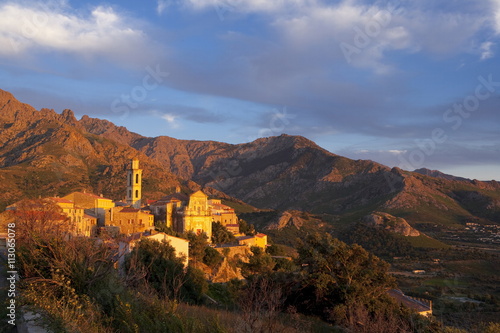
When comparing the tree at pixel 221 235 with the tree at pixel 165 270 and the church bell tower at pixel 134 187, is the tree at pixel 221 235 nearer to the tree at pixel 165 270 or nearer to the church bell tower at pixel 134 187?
the church bell tower at pixel 134 187

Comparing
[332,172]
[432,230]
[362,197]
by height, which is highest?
[332,172]

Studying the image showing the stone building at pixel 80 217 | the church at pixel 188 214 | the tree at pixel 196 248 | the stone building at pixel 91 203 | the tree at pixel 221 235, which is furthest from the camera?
the tree at pixel 221 235

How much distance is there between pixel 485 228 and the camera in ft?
320

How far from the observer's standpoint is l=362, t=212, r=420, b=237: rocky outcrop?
80125 millimetres

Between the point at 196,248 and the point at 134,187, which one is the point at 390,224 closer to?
the point at 134,187

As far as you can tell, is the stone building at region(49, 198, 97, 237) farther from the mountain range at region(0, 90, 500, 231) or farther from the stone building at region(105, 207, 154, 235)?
the mountain range at region(0, 90, 500, 231)

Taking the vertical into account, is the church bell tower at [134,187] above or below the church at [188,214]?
above

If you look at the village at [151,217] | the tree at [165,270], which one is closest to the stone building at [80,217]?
the village at [151,217]

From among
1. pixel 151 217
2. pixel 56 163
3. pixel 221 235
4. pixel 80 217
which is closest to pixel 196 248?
A: pixel 221 235

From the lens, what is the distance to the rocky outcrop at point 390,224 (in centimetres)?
8012

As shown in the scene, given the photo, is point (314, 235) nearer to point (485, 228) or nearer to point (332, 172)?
point (485, 228)

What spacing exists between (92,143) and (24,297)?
409 feet

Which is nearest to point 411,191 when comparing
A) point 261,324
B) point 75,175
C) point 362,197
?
point 362,197

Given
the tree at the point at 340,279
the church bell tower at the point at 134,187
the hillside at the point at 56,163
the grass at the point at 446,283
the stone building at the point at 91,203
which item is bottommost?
the grass at the point at 446,283
